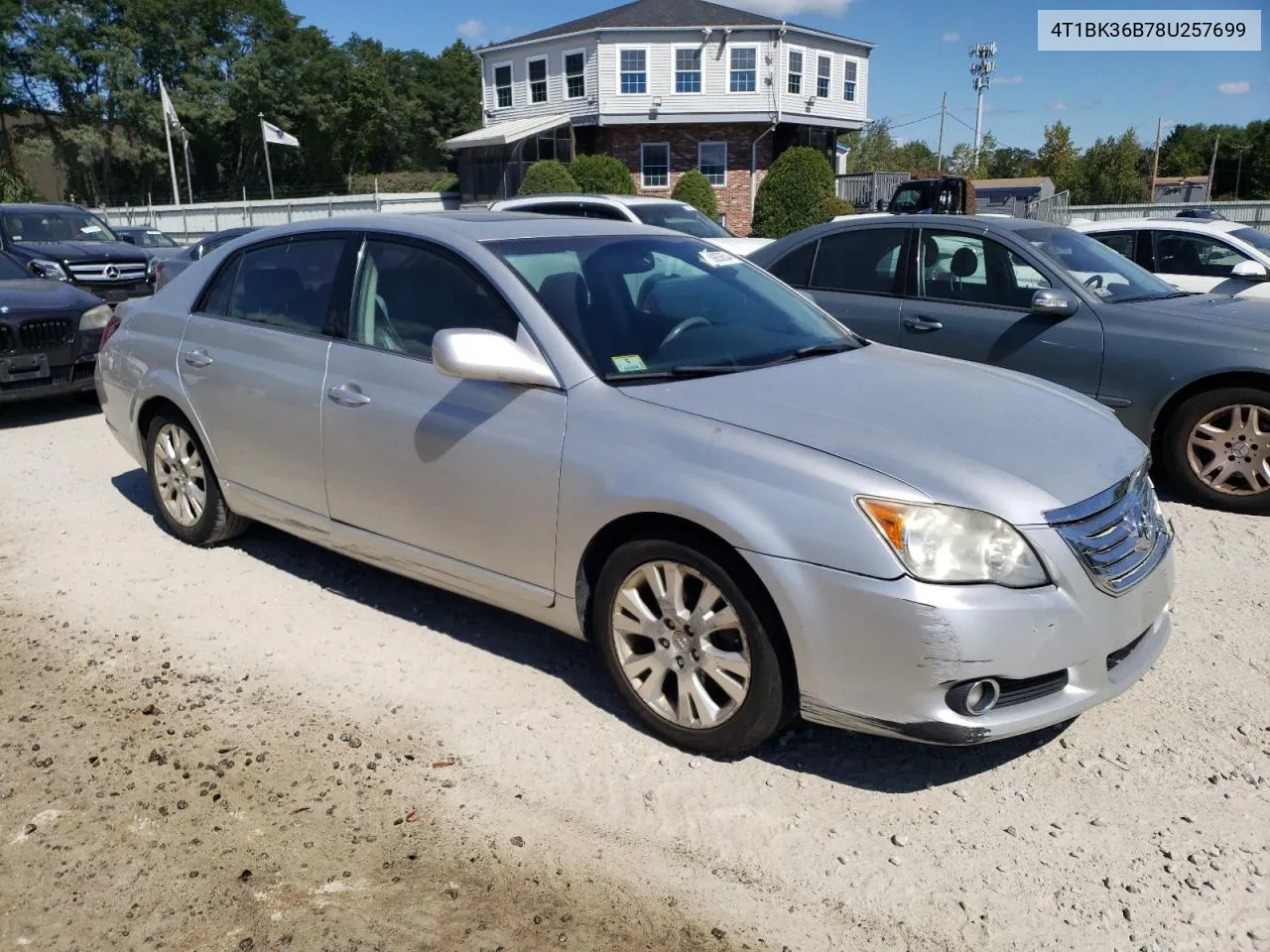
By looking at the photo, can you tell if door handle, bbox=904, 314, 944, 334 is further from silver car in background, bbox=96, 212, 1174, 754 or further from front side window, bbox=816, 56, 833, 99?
front side window, bbox=816, 56, 833, 99

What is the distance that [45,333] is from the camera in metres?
8.80

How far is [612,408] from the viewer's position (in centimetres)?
358

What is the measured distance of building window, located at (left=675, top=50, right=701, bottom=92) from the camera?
40562 millimetres

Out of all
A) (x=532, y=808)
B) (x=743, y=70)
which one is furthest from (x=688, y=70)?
(x=532, y=808)

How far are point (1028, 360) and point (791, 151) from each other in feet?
92.8

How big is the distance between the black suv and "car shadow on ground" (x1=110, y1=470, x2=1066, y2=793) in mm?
8027

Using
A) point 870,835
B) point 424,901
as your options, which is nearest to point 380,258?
point 424,901

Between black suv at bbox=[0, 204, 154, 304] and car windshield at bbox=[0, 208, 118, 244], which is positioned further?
car windshield at bbox=[0, 208, 118, 244]

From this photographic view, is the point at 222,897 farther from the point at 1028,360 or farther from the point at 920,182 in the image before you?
the point at 920,182

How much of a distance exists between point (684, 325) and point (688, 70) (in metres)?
39.6

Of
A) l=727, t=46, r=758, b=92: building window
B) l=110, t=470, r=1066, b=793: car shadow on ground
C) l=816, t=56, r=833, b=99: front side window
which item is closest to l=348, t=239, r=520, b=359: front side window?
l=110, t=470, r=1066, b=793: car shadow on ground

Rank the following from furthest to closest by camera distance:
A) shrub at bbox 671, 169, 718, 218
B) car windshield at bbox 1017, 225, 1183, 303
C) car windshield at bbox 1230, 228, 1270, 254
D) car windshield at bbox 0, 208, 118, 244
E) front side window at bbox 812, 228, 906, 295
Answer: shrub at bbox 671, 169, 718, 218, car windshield at bbox 0, 208, 118, 244, car windshield at bbox 1230, 228, 1270, 254, front side window at bbox 812, 228, 906, 295, car windshield at bbox 1017, 225, 1183, 303

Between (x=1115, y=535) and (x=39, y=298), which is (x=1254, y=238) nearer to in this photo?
(x=1115, y=535)

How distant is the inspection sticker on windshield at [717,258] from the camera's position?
4.68m
